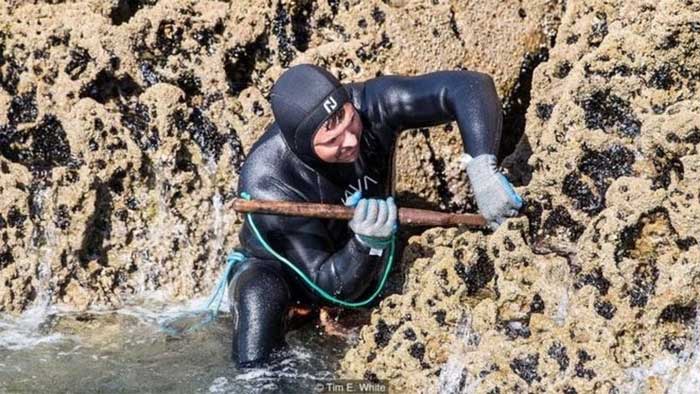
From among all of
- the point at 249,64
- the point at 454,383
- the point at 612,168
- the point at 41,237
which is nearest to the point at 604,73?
the point at 612,168

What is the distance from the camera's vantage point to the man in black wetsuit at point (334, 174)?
13.5 feet

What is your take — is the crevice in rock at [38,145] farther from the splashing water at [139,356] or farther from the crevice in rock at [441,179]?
the crevice in rock at [441,179]

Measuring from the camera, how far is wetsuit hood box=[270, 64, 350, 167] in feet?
13.5

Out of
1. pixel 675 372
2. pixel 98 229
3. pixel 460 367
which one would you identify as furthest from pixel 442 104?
pixel 98 229

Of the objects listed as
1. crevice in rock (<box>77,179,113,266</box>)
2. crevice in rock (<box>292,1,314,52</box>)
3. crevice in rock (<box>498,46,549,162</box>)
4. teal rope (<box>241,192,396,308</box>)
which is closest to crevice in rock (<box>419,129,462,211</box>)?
crevice in rock (<box>498,46,549,162</box>)

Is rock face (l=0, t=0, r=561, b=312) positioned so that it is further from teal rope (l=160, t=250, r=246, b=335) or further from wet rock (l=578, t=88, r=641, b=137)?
wet rock (l=578, t=88, r=641, b=137)

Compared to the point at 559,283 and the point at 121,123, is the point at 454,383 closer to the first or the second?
the point at 559,283

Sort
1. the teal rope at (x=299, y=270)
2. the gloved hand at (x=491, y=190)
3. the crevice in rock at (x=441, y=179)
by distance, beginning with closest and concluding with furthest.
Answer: the gloved hand at (x=491, y=190), the teal rope at (x=299, y=270), the crevice in rock at (x=441, y=179)

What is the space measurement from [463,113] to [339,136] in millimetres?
496

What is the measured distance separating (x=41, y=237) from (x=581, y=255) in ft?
8.34

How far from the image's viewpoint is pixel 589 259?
3824mm

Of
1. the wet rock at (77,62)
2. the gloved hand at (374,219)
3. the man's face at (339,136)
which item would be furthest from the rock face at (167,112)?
the gloved hand at (374,219)

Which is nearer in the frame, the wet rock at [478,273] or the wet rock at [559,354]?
the wet rock at [559,354]

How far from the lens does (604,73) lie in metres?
4.18
